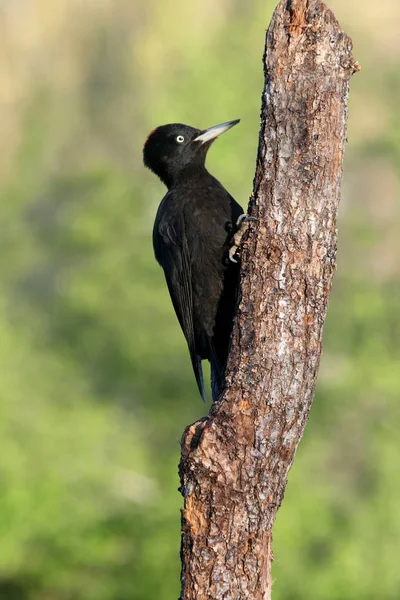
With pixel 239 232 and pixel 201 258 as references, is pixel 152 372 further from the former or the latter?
pixel 239 232

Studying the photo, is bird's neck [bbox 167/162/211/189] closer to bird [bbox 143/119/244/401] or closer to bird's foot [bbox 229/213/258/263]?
bird [bbox 143/119/244/401]

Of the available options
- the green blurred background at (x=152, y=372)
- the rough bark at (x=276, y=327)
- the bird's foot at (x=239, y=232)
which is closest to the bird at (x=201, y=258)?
the bird's foot at (x=239, y=232)

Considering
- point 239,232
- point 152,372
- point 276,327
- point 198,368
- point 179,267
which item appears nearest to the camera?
point 276,327

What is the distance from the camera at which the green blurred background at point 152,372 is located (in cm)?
919

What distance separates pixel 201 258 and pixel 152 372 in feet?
18.5

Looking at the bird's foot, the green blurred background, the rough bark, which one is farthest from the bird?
the green blurred background

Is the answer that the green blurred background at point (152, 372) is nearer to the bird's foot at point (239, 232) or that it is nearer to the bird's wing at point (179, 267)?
the bird's wing at point (179, 267)

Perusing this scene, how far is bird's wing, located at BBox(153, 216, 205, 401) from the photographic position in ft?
16.5

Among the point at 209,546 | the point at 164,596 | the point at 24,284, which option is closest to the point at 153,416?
the point at 164,596

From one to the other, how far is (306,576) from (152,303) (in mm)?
3756

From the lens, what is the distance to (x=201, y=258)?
4.92 m

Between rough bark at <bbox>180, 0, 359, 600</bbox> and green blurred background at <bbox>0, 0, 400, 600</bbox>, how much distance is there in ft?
17.5

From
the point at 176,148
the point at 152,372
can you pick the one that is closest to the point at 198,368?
the point at 176,148

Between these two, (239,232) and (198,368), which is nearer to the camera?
(239,232)
